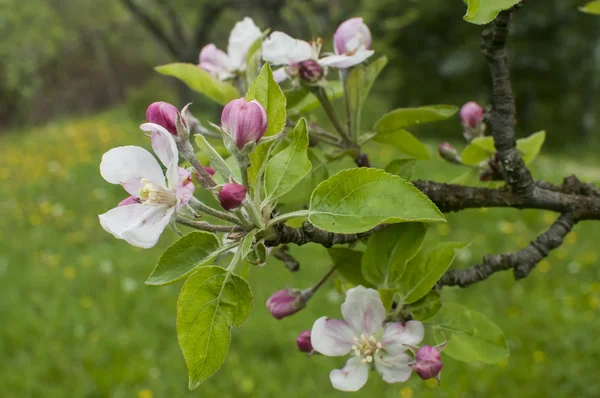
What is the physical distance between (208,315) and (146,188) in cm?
14

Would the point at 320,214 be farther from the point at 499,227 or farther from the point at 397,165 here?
the point at 499,227

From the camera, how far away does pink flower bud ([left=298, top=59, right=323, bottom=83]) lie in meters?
0.81

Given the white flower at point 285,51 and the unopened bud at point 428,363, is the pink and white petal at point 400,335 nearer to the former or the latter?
the unopened bud at point 428,363

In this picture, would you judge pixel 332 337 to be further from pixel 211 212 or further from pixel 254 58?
pixel 254 58

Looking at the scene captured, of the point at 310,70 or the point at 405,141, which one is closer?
the point at 310,70

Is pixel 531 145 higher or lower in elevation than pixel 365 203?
lower

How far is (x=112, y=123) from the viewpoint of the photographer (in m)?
10.0

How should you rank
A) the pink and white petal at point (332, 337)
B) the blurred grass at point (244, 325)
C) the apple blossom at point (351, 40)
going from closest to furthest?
1. the pink and white petal at point (332, 337)
2. the apple blossom at point (351, 40)
3. the blurred grass at point (244, 325)

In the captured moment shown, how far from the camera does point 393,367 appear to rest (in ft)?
2.41

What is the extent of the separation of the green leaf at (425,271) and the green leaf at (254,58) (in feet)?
1.21

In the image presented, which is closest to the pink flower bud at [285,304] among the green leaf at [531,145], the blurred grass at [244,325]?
the green leaf at [531,145]

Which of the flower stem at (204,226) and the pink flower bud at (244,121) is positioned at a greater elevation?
the pink flower bud at (244,121)

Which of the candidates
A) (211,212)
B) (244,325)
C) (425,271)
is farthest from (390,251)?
(244,325)

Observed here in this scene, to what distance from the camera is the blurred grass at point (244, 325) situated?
9.33 feet
